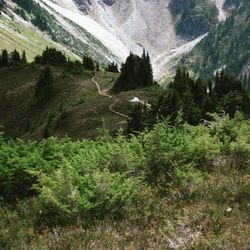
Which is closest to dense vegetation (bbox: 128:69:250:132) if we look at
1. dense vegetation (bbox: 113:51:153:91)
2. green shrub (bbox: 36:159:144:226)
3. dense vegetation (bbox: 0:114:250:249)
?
dense vegetation (bbox: 113:51:153:91)

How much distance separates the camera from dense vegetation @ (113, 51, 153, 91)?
9869cm

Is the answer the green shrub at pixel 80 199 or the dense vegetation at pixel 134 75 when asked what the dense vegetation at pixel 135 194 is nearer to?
the green shrub at pixel 80 199

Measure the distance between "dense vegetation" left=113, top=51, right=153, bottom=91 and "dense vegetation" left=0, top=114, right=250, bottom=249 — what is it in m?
81.9

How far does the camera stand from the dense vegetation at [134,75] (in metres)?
98.7

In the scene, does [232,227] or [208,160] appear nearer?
[232,227]

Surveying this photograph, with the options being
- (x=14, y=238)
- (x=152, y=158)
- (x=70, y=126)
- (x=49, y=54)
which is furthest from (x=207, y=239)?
(x=49, y=54)

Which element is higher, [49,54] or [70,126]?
[49,54]

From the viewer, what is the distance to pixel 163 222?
34.4 ft

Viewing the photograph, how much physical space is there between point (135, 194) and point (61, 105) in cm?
8215

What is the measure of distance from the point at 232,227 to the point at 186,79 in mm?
74427

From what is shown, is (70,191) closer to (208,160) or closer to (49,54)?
(208,160)

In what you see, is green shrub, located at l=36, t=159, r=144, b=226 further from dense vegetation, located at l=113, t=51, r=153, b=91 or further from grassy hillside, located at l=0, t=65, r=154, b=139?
dense vegetation, located at l=113, t=51, r=153, b=91

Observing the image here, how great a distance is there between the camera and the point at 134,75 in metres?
102

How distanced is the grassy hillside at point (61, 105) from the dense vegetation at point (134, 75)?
5.08 meters
